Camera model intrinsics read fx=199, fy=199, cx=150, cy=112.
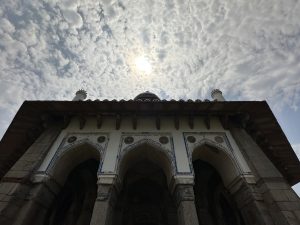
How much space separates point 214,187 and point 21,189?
6553 mm

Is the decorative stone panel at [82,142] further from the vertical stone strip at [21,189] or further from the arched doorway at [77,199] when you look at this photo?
the arched doorway at [77,199]

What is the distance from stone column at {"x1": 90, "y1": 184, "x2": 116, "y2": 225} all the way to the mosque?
0.08ft

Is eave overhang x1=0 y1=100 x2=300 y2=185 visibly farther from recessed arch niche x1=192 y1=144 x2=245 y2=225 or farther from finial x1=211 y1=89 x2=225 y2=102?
finial x1=211 y1=89 x2=225 y2=102

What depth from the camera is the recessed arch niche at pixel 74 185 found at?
20.7 ft

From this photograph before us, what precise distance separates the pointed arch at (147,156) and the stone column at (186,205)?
1.81 ft

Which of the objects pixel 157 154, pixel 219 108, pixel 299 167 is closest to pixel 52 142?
pixel 157 154

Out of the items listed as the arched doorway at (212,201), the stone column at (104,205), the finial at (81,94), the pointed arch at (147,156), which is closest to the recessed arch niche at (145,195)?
the pointed arch at (147,156)

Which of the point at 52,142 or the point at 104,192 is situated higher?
the point at 52,142

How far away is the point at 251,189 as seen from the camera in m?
5.31

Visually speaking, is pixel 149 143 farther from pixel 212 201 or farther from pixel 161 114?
pixel 212 201

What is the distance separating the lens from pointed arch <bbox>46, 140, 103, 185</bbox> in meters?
5.99

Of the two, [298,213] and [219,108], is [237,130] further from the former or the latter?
[298,213]

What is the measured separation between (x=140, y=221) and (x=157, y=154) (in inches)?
122

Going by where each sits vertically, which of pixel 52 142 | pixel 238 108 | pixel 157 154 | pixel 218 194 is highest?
pixel 238 108
